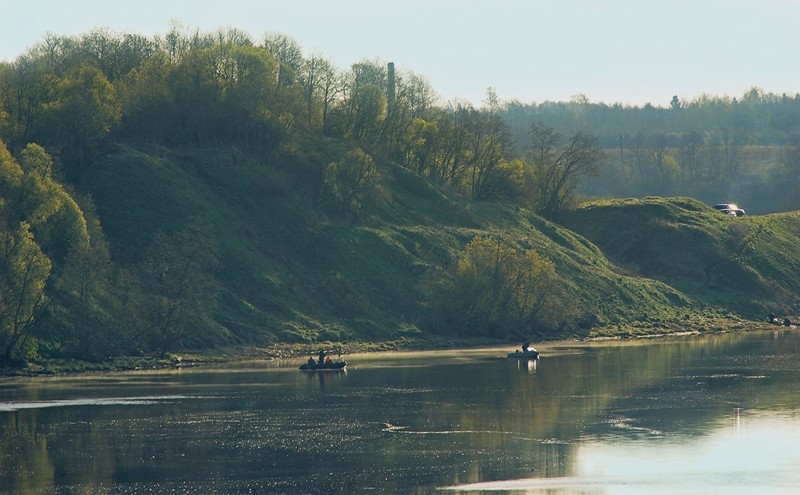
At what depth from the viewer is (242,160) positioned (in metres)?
142

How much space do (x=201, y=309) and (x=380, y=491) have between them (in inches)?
2518

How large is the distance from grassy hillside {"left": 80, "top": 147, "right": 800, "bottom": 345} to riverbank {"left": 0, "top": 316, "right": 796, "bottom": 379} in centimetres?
89

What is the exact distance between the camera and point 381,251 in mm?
134750

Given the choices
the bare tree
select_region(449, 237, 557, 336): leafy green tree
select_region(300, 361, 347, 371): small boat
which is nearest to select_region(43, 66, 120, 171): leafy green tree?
select_region(449, 237, 557, 336): leafy green tree

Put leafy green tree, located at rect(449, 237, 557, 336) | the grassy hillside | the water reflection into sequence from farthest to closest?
the grassy hillside, leafy green tree, located at rect(449, 237, 557, 336), the water reflection

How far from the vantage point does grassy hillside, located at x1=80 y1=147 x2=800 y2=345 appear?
121188 millimetres

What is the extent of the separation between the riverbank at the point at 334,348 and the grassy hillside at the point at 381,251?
89cm

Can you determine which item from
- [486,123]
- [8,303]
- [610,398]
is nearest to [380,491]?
[610,398]

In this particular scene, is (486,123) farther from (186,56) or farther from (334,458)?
(334,458)

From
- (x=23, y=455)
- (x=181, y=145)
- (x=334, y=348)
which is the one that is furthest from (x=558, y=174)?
(x=23, y=455)

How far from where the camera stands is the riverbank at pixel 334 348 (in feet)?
312

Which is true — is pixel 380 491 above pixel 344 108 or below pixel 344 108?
below

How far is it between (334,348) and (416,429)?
47688mm

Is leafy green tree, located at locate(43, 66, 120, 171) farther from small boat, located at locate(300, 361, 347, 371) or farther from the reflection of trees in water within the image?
the reflection of trees in water
